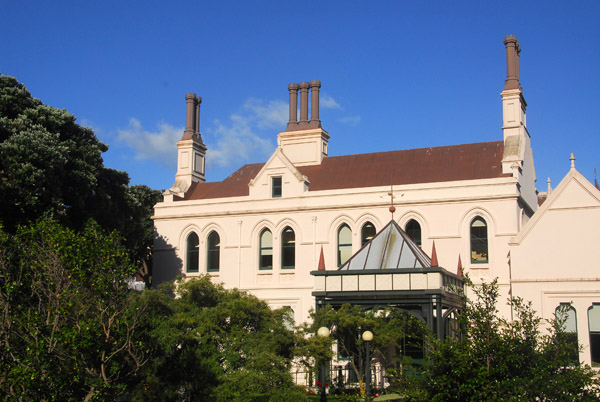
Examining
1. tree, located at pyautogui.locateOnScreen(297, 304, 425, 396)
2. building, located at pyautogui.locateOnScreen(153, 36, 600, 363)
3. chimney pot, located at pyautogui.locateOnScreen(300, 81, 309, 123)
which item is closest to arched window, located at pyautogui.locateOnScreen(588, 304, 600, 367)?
building, located at pyautogui.locateOnScreen(153, 36, 600, 363)

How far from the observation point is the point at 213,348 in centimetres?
2212

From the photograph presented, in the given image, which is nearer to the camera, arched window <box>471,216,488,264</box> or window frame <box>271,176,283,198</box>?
arched window <box>471,216,488,264</box>

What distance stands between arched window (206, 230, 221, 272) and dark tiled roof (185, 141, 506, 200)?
2.74 meters

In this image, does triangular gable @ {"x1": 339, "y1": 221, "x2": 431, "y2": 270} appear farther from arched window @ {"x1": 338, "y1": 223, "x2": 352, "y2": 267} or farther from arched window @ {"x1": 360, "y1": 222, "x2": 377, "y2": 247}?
arched window @ {"x1": 338, "y1": 223, "x2": 352, "y2": 267}

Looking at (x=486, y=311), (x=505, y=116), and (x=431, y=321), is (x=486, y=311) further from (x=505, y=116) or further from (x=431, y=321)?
(x=505, y=116)

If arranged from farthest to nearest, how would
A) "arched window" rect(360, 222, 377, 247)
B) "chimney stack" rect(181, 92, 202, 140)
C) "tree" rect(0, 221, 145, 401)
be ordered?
"chimney stack" rect(181, 92, 202, 140) → "arched window" rect(360, 222, 377, 247) → "tree" rect(0, 221, 145, 401)

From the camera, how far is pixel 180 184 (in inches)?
→ 1585

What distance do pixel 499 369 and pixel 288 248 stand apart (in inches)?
857

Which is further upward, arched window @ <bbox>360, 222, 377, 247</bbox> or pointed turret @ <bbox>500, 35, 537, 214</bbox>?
pointed turret @ <bbox>500, 35, 537, 214</bbox>

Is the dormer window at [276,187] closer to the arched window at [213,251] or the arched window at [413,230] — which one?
the arched window at [213,251]

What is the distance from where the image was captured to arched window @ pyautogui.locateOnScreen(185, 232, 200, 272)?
36.4 m

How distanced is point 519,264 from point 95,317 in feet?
56.9

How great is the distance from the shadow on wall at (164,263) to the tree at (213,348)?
11545 mm

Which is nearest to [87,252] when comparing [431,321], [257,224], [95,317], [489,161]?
[95,317]
